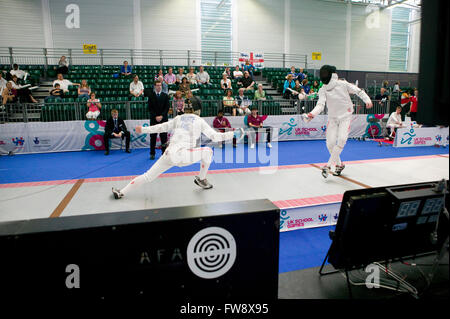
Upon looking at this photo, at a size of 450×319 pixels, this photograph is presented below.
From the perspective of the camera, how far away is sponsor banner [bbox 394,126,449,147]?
8.95m

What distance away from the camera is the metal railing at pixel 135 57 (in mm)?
14492

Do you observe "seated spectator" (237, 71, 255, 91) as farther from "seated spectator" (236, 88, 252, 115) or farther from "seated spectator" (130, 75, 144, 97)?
"seated spectator" (130, 75, 144, 97)

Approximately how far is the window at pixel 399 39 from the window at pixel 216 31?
1242cm

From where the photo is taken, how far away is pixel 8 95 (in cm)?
982

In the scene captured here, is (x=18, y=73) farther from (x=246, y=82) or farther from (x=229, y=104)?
(x=246, y=82)

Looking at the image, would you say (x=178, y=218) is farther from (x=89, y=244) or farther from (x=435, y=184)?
(x=435, y=184)

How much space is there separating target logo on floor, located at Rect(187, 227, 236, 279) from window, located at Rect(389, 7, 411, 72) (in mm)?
24197

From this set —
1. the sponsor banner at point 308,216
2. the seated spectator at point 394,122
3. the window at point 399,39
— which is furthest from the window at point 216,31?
the sponsor banner at point 308,216

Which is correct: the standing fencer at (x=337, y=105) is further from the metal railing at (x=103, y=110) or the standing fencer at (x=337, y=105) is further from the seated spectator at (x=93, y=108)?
the seated spectator at (x=93, y=108)

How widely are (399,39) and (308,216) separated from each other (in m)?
23.0

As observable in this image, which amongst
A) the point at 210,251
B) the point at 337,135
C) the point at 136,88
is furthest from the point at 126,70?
the point at 210,251

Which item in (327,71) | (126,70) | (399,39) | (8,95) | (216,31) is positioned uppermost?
(399,39)

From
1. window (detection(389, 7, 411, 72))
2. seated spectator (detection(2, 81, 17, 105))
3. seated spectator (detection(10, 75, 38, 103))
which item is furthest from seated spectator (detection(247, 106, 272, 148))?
window (detection(389, 7, 411, 72))
